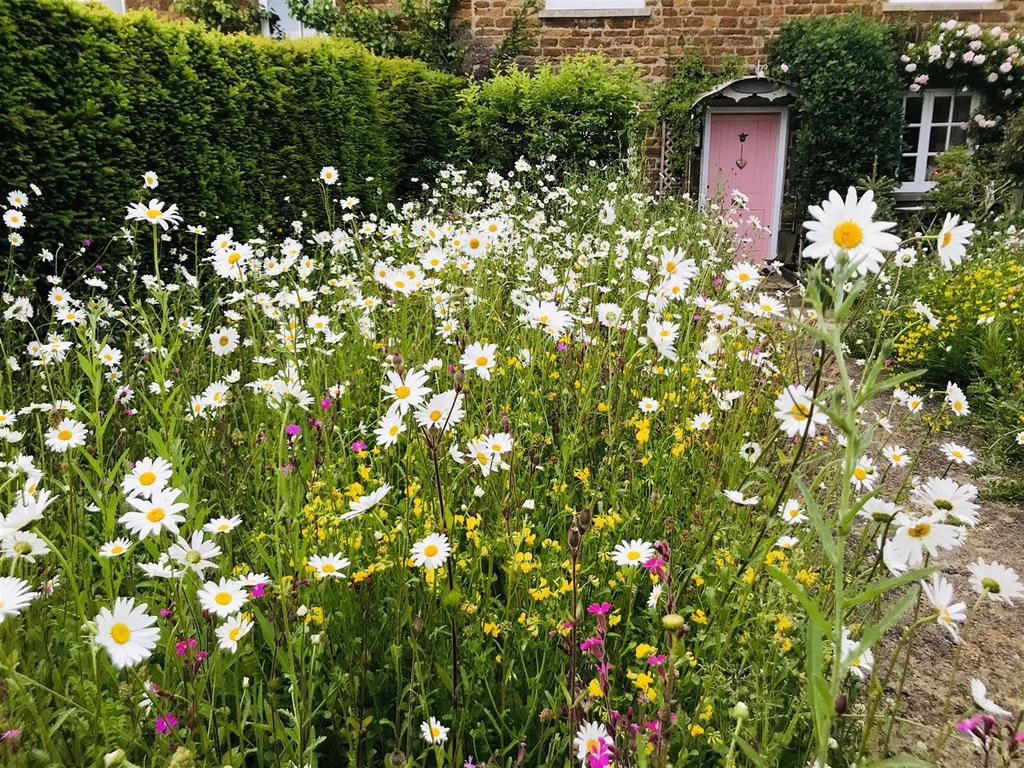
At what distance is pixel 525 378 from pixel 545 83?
6965 millimetres

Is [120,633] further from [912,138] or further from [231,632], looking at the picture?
[912,138]

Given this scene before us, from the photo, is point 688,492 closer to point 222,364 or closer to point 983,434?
point 222,364

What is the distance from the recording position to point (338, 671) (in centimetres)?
140

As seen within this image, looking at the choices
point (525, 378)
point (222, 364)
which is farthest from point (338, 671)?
point (222, 364)

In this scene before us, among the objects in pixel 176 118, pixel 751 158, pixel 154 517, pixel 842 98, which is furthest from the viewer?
pixel 751 158

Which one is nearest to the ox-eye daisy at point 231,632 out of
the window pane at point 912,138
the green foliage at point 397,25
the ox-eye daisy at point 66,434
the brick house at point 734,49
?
the ox-eye daisy at point 66,434

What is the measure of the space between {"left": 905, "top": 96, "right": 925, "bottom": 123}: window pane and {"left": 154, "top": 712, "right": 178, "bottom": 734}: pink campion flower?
41.6 ft

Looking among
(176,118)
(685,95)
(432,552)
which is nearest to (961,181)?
(685,95)

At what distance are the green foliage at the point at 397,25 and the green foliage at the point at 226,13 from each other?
660 mm

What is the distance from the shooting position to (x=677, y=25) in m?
10.8

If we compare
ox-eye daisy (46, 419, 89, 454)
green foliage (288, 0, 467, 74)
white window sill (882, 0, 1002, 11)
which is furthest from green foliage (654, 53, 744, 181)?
ox-eye daisy (46, 419, 89, 454)

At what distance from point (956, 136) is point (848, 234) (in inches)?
486

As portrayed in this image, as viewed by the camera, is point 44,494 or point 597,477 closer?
point 44,494

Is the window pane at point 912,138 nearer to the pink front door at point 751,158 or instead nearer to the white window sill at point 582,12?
the pink front door at point 751,158
